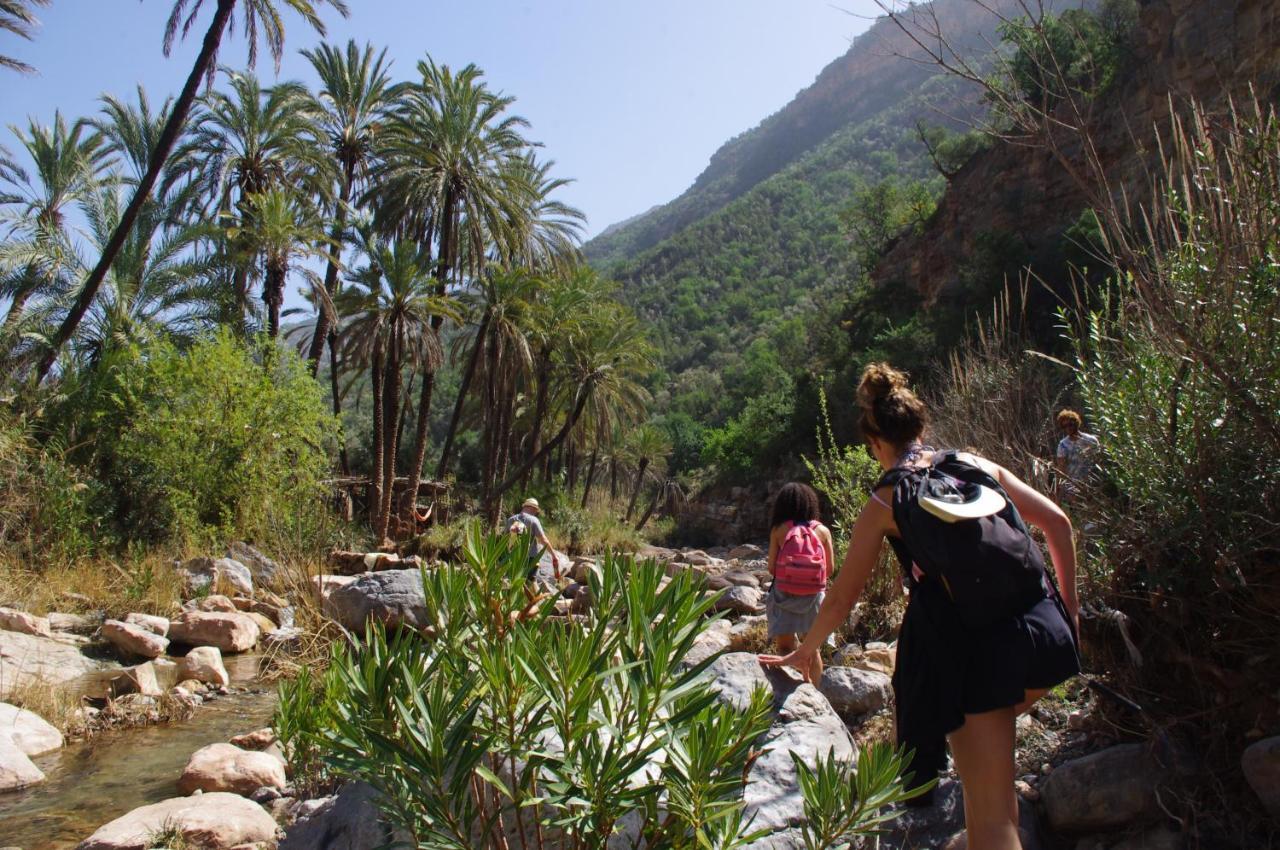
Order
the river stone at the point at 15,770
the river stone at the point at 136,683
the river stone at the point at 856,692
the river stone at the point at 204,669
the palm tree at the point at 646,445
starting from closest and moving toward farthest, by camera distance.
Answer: the river stone at the point at 856,692
the river stone at the point at 15,770
the river stone at the point at 136,683
the river stone at the point at 204,669
the palm tree at the point at 646,445

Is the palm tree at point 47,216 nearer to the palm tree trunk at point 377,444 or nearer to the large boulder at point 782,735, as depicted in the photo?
the palm tree trunk at point 377,444

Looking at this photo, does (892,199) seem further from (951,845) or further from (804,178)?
(804,178)

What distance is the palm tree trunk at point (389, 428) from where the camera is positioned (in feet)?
72.3

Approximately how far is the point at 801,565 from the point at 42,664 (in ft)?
25.8

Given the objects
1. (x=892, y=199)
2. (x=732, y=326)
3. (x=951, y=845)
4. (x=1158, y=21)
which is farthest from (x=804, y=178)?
(x=951, y=845)

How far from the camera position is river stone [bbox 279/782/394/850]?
103 inches

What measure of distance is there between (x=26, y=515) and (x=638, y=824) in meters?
14.1

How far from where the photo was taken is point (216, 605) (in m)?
11.9

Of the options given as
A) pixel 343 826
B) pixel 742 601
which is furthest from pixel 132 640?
pixel 343 826

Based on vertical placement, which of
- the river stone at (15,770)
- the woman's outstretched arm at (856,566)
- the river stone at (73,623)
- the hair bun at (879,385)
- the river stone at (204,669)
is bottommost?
the river stone at (204,669)

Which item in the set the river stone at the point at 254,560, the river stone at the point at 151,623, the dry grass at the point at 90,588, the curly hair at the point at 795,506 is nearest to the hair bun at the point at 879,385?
the curly hair at the point at 795,506

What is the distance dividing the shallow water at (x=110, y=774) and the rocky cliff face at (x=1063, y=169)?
1754 centimetres

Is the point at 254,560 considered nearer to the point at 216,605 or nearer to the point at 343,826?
A: the point at 216,605

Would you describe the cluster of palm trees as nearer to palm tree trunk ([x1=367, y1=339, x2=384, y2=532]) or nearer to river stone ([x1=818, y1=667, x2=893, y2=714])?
palm tree trunk ([x1=367, y1=339, x2=384, y2=532])
